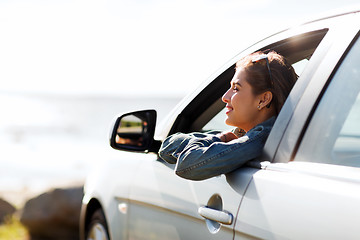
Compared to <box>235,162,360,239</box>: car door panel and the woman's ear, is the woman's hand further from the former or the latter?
<box>235,162,360,239</box>: car door panel

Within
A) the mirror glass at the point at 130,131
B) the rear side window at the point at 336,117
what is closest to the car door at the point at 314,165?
the rear side window at the point at 336,117

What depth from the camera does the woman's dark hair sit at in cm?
253

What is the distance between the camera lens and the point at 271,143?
2.26 metres

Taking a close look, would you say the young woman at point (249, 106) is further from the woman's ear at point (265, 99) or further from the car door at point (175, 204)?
the car door at point (175, 204)

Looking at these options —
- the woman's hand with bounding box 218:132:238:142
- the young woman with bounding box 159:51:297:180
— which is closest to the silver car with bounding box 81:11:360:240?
the young woman with bounding box 159:51:297:180

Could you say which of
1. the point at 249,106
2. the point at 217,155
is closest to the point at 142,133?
the point at 249,106

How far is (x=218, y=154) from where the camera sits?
230 centimetres

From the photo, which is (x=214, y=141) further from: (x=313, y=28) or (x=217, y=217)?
(x=313, y=28)

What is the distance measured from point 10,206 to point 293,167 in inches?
288

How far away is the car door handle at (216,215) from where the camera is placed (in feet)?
7.31

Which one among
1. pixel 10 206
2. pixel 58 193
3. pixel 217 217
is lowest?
pixel 10 206

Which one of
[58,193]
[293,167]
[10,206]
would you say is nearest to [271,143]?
[293,167]

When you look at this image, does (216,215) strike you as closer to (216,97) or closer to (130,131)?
(216,97)

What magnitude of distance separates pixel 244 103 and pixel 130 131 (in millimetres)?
1094
